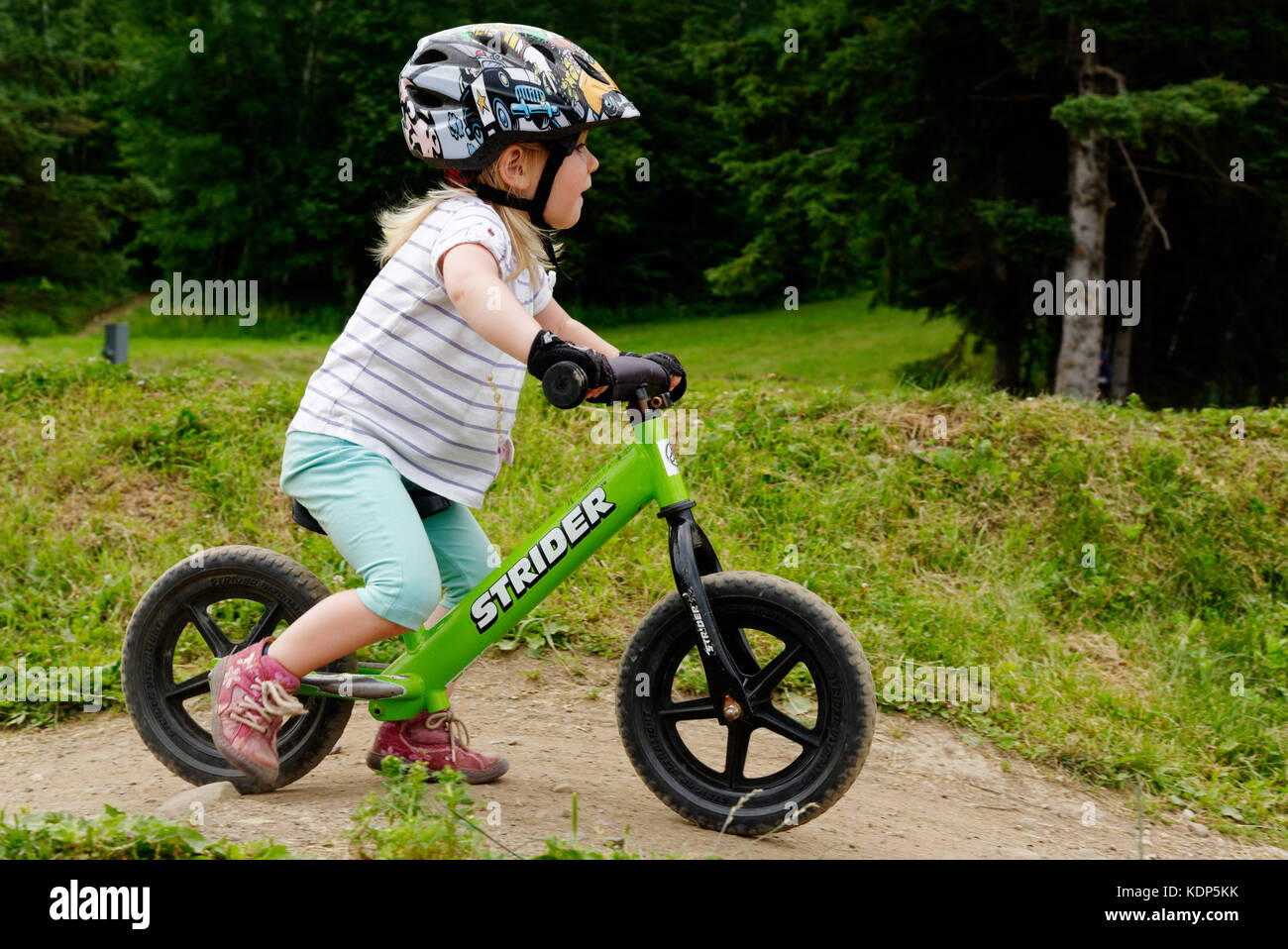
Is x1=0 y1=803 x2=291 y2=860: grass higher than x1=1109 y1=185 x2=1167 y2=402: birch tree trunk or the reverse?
the reverse

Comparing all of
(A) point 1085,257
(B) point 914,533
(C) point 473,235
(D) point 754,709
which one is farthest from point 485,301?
(A) point 1085,257

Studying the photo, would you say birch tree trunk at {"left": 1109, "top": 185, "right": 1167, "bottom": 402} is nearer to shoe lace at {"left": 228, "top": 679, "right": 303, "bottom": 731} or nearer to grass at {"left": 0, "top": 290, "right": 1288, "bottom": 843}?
grass at {"left": 0, "top": 290, "right": 1288, "bottom": 843}

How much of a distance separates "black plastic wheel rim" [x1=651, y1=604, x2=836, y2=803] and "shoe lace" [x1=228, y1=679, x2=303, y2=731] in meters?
0.96

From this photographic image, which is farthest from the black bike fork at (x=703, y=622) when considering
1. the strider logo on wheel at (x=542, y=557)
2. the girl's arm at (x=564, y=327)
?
the girl's arm at (x=564, y=327)

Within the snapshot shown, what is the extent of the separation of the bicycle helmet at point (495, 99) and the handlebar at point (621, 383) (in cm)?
61

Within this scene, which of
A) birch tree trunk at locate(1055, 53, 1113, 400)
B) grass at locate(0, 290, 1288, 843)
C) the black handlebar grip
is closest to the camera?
the black handlebar grip

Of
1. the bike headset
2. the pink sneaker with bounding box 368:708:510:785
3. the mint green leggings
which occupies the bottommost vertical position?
the pink sneaker with bounding box 368:708:510:785

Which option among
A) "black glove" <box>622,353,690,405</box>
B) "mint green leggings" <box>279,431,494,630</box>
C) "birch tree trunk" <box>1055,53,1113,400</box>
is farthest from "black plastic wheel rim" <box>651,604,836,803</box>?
"birch tree trunk" <box>1055,53,1113,400</box>

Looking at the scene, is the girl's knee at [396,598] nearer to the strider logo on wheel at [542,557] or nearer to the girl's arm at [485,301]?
the strider logo on wheel at [542,557]

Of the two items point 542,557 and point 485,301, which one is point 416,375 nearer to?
point 485,301

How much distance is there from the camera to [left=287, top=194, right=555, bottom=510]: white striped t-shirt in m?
3.03

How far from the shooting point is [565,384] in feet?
8.58

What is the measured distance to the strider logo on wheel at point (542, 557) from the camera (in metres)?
3.07
